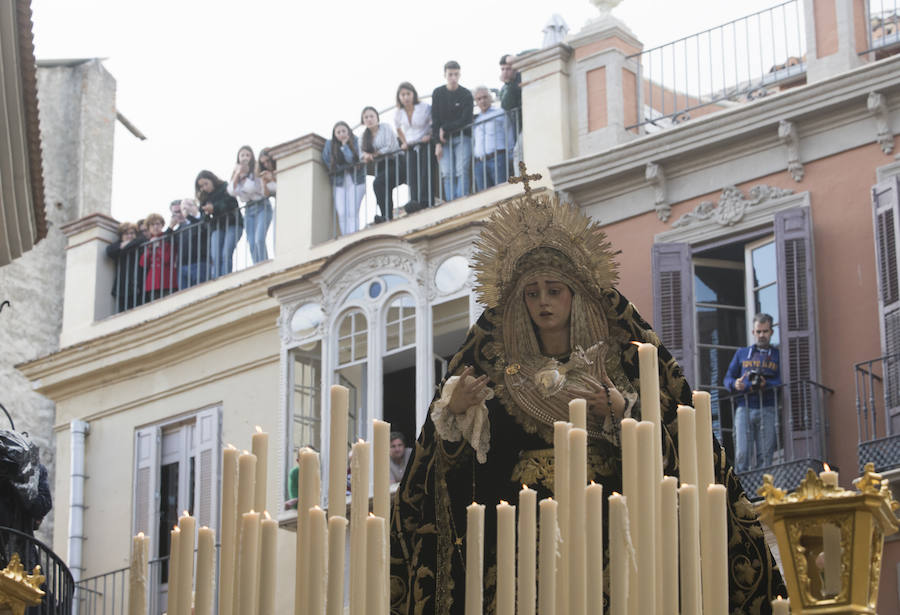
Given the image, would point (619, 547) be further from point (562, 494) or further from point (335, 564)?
point (335, 564)

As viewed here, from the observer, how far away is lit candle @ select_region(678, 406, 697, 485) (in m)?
4.20

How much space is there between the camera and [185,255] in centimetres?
1961

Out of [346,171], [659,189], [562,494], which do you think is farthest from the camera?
[346,171]

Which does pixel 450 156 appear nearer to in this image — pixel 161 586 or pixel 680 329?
pixel 680 329

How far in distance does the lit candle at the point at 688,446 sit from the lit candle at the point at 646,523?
74 mm

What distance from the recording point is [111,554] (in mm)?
18953

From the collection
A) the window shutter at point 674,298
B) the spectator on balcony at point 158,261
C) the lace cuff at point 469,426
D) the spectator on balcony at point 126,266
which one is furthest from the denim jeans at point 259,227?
the lace cuff at point 469,426

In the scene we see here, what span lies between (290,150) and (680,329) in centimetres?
507

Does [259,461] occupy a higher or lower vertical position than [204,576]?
higher

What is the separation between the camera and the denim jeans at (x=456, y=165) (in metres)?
17.1

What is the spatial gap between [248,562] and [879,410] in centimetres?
1047

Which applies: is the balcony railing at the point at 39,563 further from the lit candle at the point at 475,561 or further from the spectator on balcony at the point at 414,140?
the lit candle at the point at 475,561

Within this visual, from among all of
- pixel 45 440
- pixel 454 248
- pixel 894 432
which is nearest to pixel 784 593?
pixel 894 432

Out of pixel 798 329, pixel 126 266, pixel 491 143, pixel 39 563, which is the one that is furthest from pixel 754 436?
pixel 126 266
